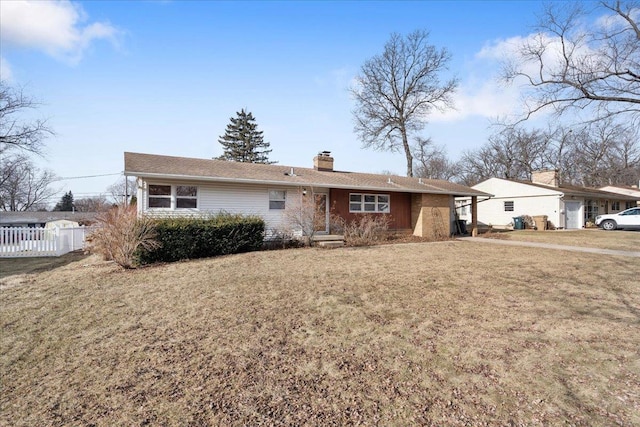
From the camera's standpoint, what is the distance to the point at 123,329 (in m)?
4.82

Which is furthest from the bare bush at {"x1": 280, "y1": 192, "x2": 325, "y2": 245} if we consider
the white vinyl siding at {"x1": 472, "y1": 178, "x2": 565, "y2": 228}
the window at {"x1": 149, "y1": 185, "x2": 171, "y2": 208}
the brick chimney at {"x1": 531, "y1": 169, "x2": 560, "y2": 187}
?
the brick chimney at {"x1": 531, "y1": 169, "x2": 560, "y2": 187}

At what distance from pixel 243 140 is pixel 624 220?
39.8 m

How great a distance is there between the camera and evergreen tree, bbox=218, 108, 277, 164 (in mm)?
42562

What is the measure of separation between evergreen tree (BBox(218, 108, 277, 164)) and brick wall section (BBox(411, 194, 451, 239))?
98.3ft

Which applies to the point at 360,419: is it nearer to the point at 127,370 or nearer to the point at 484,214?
the point at 127,370

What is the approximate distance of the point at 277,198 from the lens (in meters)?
14.0

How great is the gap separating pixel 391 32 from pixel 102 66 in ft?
89.8

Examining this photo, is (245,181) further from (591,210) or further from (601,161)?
(601,161)

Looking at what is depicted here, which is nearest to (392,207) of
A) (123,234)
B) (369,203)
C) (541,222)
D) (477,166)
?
(369,203)

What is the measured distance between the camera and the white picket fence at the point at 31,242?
39.4ft

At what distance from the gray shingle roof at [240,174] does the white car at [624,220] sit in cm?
1279

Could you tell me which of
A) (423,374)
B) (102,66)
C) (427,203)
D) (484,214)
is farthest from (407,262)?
(484,214)

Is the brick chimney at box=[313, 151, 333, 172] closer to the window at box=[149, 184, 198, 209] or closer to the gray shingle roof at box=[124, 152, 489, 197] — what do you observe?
the gray shingle roof at box=[124, 152, 489, 197]

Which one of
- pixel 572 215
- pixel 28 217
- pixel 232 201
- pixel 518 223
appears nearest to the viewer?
pixel 232 201
